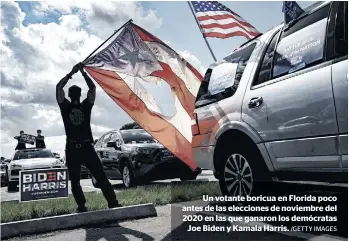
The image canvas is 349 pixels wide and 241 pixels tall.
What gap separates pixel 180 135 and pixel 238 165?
2.20 meters

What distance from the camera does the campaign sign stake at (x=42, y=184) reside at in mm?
5402

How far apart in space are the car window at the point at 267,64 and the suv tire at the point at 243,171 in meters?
0.76

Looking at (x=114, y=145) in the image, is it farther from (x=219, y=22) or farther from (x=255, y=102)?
(x=255, y=102)

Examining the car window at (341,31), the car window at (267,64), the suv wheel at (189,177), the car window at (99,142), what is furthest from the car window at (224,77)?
the car window at (99,142)

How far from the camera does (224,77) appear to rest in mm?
4898

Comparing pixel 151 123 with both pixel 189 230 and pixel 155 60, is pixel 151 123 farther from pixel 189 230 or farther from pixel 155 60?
pixel 189 230

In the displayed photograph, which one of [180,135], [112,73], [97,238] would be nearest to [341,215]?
[97,238]

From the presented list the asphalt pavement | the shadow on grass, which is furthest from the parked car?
the shadow on grass

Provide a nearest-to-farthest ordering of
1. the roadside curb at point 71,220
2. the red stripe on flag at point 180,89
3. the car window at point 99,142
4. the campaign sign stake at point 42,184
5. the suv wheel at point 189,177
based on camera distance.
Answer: the roadside curb at point 71,220 → the campaign sign stake at point 42,184 → the red stripe on flag at point 180,89 → the suv wheel at point 189,177 → the car window at point 99,142

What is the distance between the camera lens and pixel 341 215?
11.7ft

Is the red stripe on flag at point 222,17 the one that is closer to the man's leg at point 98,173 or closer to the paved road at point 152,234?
the man's leg at point 98,173

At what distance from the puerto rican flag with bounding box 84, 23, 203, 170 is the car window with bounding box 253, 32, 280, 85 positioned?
2.29 metres

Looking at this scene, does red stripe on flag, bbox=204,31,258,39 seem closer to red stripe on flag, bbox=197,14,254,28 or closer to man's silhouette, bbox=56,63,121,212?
red stripe on flag, bbox=197,14,254,28

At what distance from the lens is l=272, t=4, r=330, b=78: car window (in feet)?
11.6
